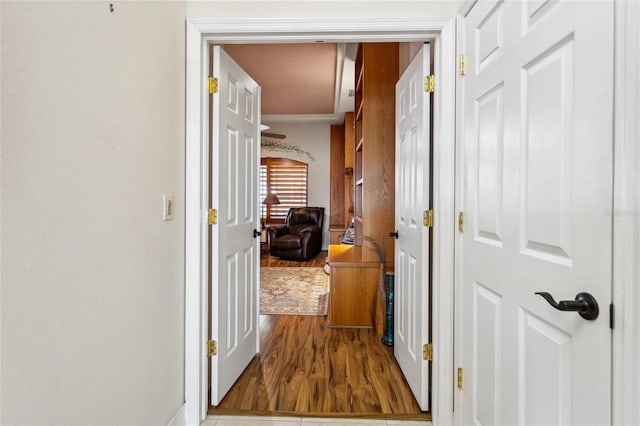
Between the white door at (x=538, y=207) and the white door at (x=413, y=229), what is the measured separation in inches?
14.3

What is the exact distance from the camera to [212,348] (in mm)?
1903

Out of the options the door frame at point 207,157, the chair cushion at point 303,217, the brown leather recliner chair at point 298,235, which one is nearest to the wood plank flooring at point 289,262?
the brown leather recliner chair at point 298,235

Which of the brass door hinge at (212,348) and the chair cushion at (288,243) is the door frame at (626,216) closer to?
the brass door hinge at (212,348)

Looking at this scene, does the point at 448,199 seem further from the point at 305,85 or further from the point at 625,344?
the point at 305,85

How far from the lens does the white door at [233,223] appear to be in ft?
6.29

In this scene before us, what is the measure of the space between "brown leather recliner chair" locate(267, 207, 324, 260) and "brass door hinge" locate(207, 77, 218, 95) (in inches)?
187

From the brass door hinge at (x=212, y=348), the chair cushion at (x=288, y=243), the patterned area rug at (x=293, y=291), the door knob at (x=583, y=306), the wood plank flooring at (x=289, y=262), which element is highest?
the door knob at (x=583, y=306)

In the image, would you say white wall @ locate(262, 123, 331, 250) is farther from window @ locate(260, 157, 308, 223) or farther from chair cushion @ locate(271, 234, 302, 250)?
chair cushion @ locate(271, 234, 302, 250)
